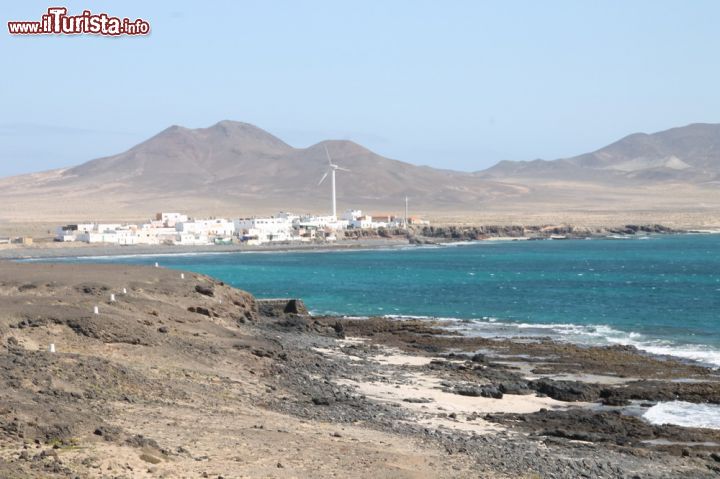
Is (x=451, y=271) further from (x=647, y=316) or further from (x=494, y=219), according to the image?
(x=494, y=219)

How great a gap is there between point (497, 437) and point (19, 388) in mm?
9046

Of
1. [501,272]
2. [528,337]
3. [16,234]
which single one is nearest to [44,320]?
[528,337]

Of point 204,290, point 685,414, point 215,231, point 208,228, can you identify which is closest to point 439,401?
point 685,414

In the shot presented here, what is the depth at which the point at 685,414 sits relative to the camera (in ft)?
81.1

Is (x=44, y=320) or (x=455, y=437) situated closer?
(x=455, y=437)

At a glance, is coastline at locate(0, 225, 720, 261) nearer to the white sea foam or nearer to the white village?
the white village

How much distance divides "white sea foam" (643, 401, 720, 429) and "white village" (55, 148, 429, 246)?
100 meters

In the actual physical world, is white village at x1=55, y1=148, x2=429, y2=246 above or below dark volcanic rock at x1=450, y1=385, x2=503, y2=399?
above

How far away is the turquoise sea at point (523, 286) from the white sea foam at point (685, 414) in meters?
7.91

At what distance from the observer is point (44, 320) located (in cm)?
2747

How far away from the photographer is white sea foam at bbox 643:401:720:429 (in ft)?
77.9

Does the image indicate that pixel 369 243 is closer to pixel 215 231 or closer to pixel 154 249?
pixel 215 231

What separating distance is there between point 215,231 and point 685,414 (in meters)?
112

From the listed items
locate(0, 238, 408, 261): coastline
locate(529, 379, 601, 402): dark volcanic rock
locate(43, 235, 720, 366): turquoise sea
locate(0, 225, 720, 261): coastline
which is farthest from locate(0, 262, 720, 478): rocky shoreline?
locate(0, 225, 720, 261): coastline
